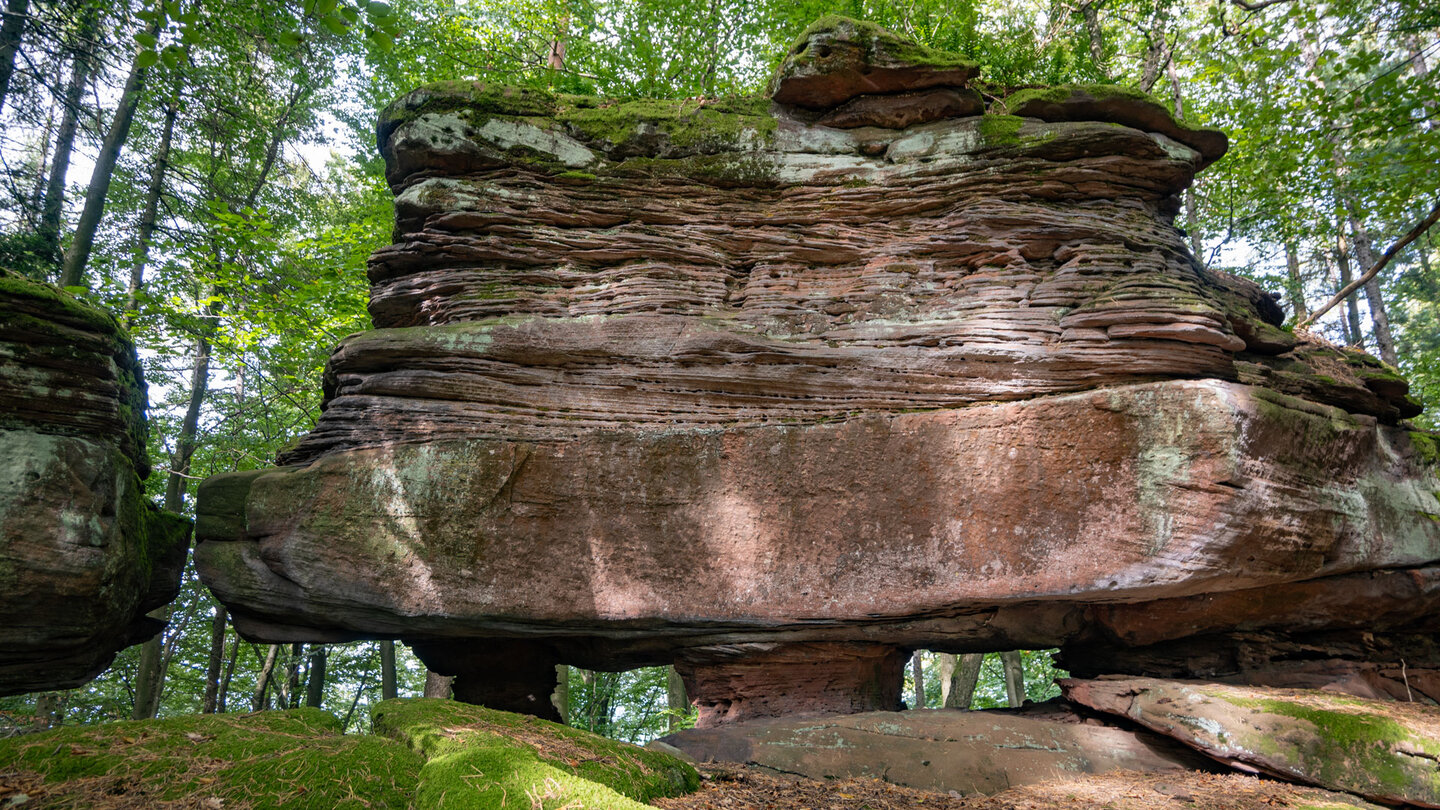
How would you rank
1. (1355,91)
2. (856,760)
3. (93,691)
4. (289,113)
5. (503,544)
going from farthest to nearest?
(93,691) → (289,113) → (1355,91) → (503,544) → (856,760)

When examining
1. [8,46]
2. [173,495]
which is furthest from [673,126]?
[173,495]

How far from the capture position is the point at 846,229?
837 cm

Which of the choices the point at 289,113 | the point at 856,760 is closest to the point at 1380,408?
the point at 856,760

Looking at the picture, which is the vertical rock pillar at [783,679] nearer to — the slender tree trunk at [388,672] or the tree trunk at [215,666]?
the slender tree trunk at [388,672]

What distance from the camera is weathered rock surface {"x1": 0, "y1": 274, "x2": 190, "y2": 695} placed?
6207 mm

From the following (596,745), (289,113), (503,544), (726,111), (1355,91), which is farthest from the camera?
(289,113)

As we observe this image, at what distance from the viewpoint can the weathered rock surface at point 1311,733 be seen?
536cm

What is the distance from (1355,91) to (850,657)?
1114 cm

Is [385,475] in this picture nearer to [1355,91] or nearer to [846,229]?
[846,229]

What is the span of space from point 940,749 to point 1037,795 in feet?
2.77

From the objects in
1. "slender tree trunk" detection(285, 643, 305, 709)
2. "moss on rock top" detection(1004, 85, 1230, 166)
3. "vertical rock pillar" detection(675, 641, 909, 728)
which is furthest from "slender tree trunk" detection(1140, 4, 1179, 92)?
"slender tree trunk" detection(285, 643, 305, 709)

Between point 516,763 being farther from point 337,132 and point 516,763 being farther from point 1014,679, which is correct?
point 337,132

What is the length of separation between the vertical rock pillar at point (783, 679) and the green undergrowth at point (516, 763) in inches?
83.8

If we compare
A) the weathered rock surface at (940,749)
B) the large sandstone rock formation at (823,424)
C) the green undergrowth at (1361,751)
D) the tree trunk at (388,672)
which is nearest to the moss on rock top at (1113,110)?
the large sandstone rock formation at (823,424)
